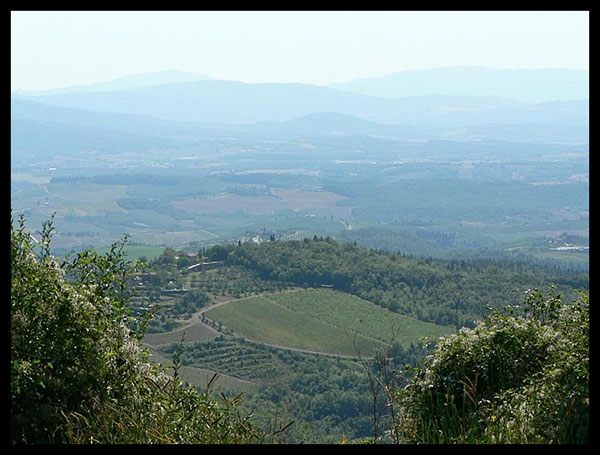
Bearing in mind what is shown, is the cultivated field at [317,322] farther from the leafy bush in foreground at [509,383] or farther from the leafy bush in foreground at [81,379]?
the leafy bush in foreground at [81,379]

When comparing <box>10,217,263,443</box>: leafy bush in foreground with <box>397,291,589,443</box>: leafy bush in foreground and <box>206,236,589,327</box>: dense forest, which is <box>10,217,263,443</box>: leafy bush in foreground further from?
<box>206,236,589,327</box>: dense forest

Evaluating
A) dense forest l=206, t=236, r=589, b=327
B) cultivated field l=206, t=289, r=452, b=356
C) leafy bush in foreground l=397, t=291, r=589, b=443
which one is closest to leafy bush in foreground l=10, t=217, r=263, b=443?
leafy bush in foreground l=397, t=291, r=589, b=443

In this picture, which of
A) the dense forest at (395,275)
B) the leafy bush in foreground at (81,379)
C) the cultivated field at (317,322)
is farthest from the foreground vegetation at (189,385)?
the dense forest at (395,275)

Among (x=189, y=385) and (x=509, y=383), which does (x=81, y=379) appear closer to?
(x=189, y=385)

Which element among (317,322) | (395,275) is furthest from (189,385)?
(395,275)

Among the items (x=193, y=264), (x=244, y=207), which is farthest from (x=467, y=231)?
(x=193, y=264)

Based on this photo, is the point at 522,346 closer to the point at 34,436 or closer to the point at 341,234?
the point at 34,436
